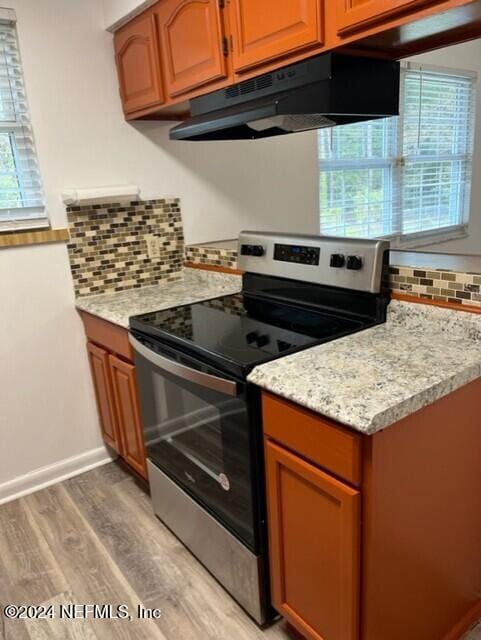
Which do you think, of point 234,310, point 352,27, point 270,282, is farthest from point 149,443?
point 352,27

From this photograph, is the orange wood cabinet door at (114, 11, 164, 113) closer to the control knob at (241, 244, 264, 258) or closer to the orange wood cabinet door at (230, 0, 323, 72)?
the orange wood cabinet door at (230, 0, 323, 72)

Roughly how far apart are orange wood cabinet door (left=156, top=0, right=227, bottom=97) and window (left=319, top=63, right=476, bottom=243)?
1.29 meters

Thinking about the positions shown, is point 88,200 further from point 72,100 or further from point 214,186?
point 214,186

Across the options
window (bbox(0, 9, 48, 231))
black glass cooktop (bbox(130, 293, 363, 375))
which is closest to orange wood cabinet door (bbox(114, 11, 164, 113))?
window (bbox(0, 9, 48, 231))

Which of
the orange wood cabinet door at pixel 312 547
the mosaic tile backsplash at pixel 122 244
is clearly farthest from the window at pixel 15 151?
the orange wood cabinet door at pixel 312 547

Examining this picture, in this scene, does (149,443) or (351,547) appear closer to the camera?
(351,547)

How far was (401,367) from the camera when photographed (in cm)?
116

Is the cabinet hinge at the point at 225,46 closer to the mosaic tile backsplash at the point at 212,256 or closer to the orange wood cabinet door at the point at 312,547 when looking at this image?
the mosaic tile backsplash at the point at 212,256

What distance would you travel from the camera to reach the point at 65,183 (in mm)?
2119

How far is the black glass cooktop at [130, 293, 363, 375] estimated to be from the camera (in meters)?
1.35

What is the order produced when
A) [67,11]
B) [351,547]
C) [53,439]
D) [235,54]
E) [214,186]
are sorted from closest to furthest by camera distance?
[351,547] < [235,54] < [67,11] < [53,439] < [214,186]

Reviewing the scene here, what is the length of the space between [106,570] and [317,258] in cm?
138

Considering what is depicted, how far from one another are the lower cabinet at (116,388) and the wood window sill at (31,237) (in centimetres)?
37

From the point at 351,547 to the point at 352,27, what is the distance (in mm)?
1247
